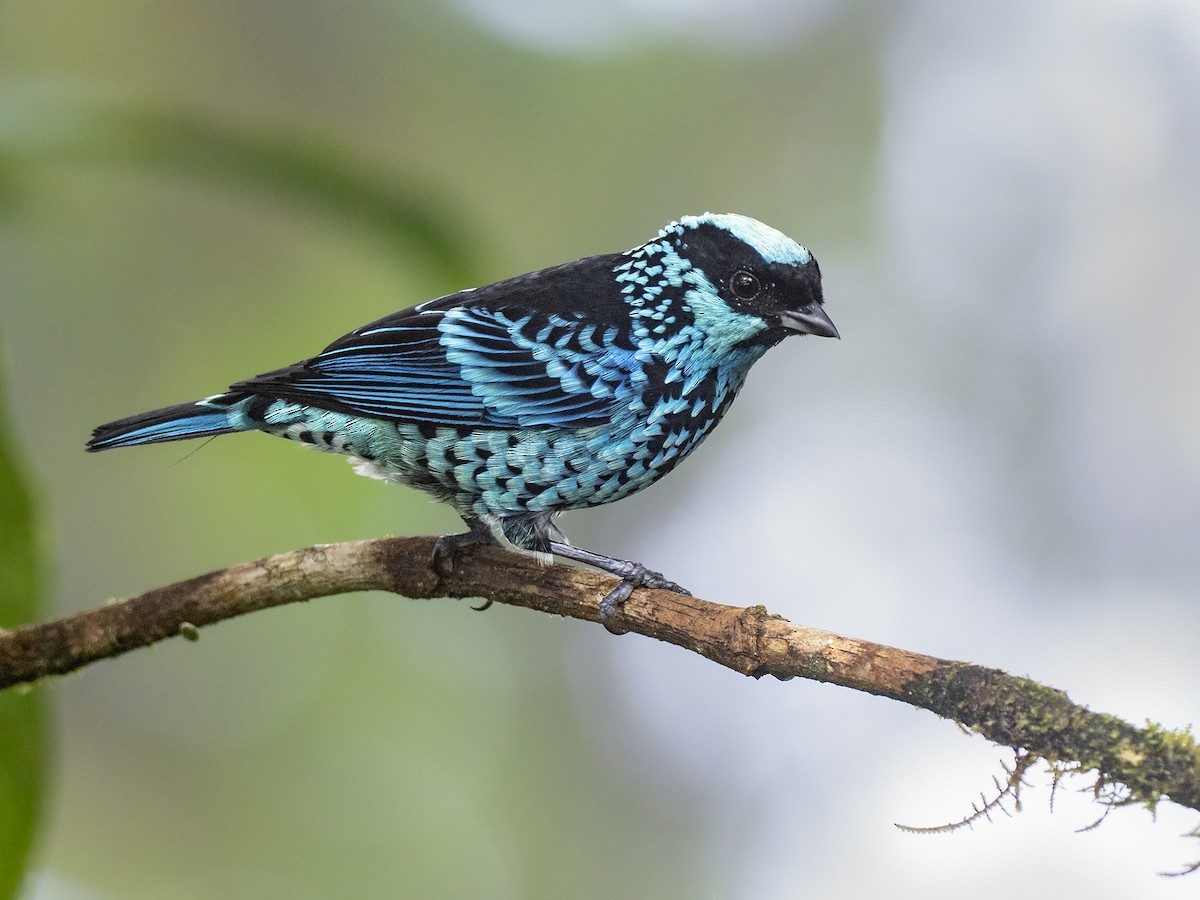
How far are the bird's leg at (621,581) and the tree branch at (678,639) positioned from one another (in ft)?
0.12

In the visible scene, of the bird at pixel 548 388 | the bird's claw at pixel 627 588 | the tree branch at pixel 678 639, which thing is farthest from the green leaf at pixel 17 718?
the bird's claw at pixel 627 588

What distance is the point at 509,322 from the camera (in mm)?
3457

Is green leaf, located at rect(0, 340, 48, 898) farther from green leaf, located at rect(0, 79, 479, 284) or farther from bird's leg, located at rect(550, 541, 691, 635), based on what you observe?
bird's leg, located at rect(550, 541, 691, 635)

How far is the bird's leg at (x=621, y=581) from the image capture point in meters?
2.74

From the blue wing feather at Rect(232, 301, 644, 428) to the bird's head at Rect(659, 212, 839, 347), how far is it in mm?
312

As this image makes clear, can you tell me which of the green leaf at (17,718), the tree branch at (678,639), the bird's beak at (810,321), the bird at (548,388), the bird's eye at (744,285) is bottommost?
the green leaf at (17,718)

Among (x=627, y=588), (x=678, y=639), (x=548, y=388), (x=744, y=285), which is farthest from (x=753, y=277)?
(x=678, y=639)

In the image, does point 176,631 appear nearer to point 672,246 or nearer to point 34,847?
point 34,847

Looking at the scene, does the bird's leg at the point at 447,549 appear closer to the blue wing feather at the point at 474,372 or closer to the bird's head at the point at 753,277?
the blue wing feather at the point at 474,372

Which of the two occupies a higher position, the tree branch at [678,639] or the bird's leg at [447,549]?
the bird's leg at [447,549]

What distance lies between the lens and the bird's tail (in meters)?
3.20

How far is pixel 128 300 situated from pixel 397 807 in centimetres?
330

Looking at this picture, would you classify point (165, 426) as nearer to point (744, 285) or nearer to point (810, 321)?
point (744, 285)

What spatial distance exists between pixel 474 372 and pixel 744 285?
0.85m
